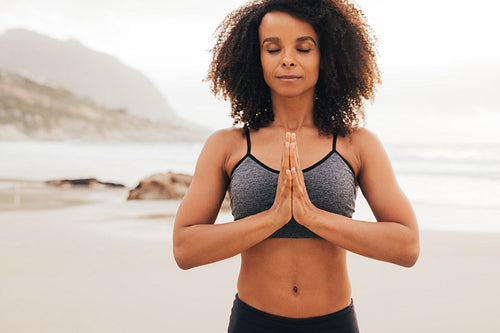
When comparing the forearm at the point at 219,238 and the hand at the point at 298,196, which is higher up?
the hand at the point at 298,196

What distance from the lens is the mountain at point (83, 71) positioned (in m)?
131

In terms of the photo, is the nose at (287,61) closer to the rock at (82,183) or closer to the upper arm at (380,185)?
the upper arm at (380,185)

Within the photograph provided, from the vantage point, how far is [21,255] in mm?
6113

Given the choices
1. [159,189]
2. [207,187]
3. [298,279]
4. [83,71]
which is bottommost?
[159,189]

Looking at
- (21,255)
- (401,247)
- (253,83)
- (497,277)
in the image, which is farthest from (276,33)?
(21,255)

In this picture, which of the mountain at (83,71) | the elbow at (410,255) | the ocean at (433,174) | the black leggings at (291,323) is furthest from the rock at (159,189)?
the mountain at (83,71)

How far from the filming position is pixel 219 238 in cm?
178

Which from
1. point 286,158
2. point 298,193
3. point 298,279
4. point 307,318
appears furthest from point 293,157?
point 307,318

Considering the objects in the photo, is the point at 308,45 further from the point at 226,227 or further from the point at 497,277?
the point at 497,277

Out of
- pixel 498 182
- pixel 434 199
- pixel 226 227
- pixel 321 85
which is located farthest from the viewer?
pixel 498 182

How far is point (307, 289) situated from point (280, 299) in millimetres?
118

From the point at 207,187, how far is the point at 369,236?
677 mm

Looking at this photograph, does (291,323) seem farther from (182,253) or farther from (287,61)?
(287,61)

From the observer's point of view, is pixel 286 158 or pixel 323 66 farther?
pixel 323 66
